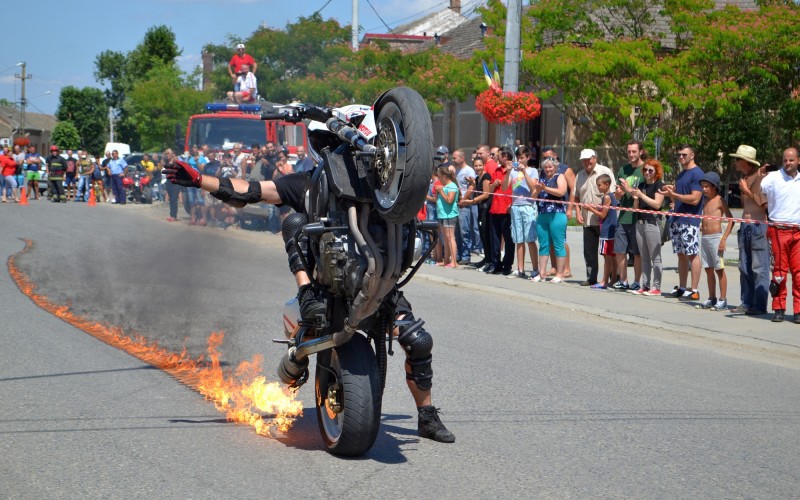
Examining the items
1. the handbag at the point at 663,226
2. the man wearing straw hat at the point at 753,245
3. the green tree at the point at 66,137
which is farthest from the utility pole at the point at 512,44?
the green tree at the point at 66,137

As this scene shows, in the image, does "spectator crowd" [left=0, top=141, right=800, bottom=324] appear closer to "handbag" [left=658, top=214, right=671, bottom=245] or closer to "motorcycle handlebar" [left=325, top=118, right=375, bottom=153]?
"handbag" [left=658, top=214, right=671, bottom=245]

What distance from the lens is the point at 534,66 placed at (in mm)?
26672

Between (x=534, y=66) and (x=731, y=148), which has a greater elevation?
(x=534, y=66)

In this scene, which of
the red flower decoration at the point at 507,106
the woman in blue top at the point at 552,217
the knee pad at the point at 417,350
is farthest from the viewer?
the red flower decoration at the point at 507,106

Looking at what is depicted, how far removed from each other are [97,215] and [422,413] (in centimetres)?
2066

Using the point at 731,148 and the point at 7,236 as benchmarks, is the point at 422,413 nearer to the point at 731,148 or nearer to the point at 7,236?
the point at 7,236

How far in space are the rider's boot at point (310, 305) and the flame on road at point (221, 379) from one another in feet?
2.70

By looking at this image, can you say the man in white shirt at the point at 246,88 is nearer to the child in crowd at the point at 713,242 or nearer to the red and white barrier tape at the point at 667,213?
the red and white barrier tape at the point at 667,213

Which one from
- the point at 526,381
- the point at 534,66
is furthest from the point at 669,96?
A: the point at 526,381

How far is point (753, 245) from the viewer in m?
11.8

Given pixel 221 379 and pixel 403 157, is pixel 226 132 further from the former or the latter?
pixel 403 157

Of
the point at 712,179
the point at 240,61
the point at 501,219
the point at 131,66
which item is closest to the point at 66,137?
the point at 131,66

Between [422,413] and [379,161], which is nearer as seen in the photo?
[379,161]

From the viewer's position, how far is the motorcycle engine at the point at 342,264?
5.32 meters
